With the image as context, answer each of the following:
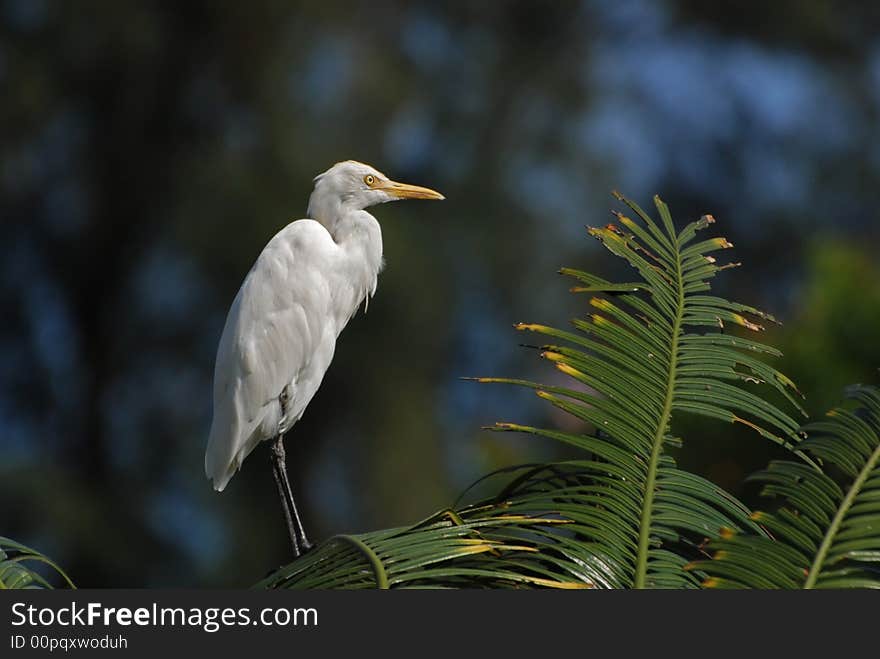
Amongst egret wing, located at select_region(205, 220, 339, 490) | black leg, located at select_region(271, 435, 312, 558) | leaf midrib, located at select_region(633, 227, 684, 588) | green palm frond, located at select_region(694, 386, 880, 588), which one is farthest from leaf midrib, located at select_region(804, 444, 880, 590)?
egret wing, located at select_region(205, 220, 339, 490)

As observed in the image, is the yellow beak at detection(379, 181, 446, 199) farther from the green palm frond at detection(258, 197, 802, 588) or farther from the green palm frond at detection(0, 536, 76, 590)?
the green palm frond at detection(0, 536, 76, 590)

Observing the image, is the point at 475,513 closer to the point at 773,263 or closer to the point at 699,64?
the point at 773,263

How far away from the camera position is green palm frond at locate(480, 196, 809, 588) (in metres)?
1.37

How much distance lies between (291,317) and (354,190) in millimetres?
317

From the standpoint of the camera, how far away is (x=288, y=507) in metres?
2.53

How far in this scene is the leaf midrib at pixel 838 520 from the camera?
1.27 meters

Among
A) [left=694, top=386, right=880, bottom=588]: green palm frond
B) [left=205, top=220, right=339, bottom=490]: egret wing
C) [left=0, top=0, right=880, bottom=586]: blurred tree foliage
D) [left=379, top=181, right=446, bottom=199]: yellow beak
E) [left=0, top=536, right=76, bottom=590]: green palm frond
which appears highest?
[left=0, top=0, right=880, bottom=586]: blurred tree foliage

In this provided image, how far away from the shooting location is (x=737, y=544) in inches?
50.6

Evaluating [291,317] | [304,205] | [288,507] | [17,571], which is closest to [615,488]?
[17,571]

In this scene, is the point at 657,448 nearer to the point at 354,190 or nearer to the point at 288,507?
the point at 288,507

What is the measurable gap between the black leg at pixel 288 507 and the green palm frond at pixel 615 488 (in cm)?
103

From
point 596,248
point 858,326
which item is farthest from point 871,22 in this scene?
point 858,326

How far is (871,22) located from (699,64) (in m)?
1.64

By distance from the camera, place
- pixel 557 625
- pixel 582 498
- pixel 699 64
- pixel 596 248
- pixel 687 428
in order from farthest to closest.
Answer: pixel 699 64
pixel 596 248
pixel 687 428
pixel 582 498
pixel 557 625
